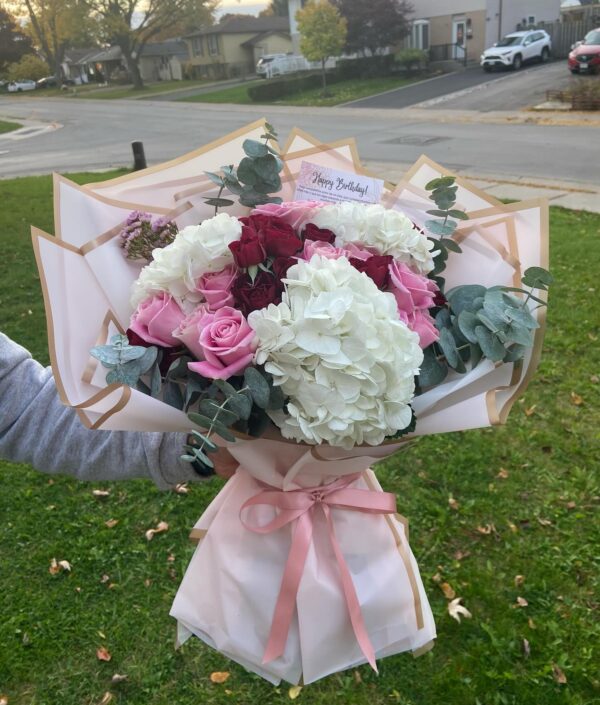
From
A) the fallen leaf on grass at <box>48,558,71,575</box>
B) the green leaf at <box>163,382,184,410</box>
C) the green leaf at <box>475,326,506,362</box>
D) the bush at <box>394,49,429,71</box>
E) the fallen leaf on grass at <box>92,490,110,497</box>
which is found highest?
the green leaf at <box>475,326,506,362</box>

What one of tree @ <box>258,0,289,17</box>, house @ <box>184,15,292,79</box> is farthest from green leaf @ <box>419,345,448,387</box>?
tree @ <box>258,0,289,17</box>

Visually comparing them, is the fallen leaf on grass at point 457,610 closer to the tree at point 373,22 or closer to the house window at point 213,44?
the tree at point 373,22

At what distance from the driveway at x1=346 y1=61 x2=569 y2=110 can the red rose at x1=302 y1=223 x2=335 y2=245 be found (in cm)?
1947

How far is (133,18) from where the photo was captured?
149 ft

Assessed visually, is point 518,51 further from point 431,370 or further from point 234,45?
point 234,45

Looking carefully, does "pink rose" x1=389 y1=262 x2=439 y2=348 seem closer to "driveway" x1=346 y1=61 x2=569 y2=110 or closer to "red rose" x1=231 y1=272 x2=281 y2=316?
"red rose" x1=231 y1=272 x2=281 y2=316

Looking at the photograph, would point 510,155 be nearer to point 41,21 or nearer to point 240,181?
point 240,181

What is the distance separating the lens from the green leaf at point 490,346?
118 cm

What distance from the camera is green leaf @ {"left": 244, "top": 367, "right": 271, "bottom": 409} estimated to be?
3.56 feet

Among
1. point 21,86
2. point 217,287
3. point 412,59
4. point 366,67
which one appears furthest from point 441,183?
point 21,86

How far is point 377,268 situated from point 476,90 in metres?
24.1

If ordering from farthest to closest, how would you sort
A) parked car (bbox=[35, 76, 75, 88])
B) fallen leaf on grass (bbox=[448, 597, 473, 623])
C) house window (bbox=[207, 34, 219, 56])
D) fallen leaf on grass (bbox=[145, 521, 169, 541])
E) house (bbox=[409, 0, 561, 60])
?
parked car (bbox=[35, 76, 75, 88]) < house window (bbox=[207, 34, 219, 56]) < house (bbox=[409, 0, 561, 60]) < fallen leaf on grass (bbox=[145, 521, 169, 541]) < fallen leaf on grass (bbox=[448, 597, 473, 623])

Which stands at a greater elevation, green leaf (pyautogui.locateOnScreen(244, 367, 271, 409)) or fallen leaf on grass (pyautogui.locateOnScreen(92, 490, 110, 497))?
green leaf (pyautogui.locateOnScreen(244, 367, 271, 409))

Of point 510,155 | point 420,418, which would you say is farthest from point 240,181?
point 510,155
